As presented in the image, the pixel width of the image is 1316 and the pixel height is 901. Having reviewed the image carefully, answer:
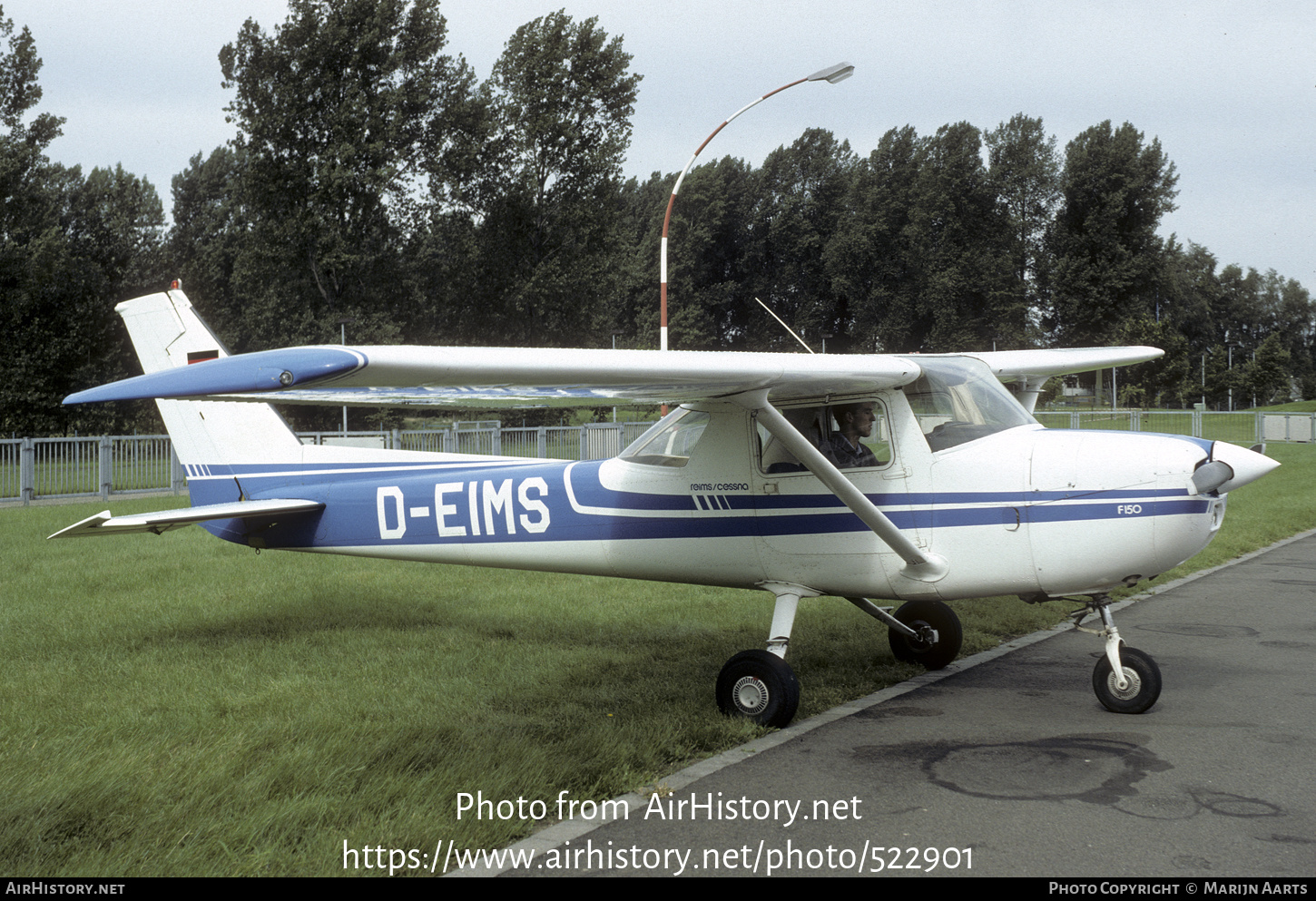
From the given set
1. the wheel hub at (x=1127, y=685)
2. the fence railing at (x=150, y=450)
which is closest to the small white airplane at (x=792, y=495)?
the wheel hub at (x=1127, y=685)

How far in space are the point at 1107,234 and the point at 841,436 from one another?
233 ft

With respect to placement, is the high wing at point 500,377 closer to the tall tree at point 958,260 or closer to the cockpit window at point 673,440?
the cockpit window at point 673,440

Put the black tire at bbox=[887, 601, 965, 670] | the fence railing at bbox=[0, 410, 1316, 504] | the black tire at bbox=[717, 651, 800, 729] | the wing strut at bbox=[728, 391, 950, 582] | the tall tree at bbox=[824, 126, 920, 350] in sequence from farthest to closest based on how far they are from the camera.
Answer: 1. the tall tree at bbox=[824, 126, 920, 350]
2. the fence railing at bbox=[0, 410, 1316, 504]
3. the black tire at bbox=[887, 601, 965, 670]
4. the black tire at bbox=[717, 651, 800, 729]
5. the wing strut at bbox=[728, 391, 950, 582]

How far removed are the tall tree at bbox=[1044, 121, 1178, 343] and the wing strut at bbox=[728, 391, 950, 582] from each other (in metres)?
68.5

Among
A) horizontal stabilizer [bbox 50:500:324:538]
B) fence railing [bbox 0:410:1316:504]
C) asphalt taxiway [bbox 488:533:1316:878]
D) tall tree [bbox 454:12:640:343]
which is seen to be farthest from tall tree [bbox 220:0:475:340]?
asphalt taxiway [bbox 488:533:1316:878]

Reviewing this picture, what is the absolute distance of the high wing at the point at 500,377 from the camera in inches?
153

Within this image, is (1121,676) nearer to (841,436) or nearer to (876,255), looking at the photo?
(841,436)

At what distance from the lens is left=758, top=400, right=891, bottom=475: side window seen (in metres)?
6.23

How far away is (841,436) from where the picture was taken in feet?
20.8

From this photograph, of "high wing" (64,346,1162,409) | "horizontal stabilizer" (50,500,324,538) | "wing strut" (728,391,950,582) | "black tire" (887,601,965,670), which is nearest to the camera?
"high wing" (64,346,1162,409)

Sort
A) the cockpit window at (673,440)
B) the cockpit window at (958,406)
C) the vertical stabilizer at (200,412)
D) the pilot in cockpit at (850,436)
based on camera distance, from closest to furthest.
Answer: the cockpit window at (958,406)
the pilot in cockpit at (850,436)
the cockpit window at (673,440)
the vertical stabilizer at (200,412)

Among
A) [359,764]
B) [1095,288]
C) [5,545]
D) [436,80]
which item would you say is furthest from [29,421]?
[1095,288]

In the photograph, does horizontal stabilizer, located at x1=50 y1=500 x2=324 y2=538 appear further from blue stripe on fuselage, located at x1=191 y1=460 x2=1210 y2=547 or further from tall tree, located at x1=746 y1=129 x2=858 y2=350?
tall tree, located at x1=746 y1=129 x2=858 y2=350

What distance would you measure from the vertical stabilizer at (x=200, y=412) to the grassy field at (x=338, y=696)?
5.19ft
